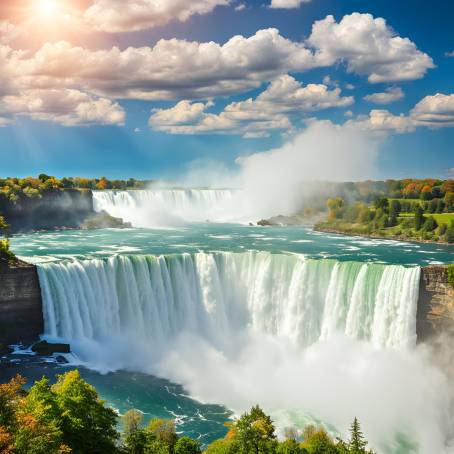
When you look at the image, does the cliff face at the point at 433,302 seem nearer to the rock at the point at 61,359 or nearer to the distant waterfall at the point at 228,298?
the distant waterfall at the point at 228,298

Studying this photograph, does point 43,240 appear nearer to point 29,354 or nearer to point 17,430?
point 29,354

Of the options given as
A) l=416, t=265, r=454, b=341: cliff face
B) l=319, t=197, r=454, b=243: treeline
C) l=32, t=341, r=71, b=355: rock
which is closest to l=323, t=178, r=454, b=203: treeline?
l=319, t=197, r=454, b=243: treeline

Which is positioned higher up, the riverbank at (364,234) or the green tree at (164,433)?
the riverbank at (364,234)

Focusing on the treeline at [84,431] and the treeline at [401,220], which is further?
the treeline at [401,220]

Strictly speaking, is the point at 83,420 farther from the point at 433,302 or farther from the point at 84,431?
the point at 433,302

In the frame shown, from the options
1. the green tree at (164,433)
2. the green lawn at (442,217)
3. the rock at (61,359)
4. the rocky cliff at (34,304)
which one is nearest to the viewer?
the green tree at (164,433)

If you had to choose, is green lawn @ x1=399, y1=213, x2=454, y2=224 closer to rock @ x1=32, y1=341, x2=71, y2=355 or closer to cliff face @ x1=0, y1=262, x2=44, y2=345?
rock @ x1=32, y1=341, x2=71, y2=355

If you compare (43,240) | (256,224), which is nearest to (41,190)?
(43,240)

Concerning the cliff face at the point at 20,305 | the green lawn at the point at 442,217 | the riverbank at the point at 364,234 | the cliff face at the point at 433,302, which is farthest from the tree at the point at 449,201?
the cliff face at the point at 20,305
